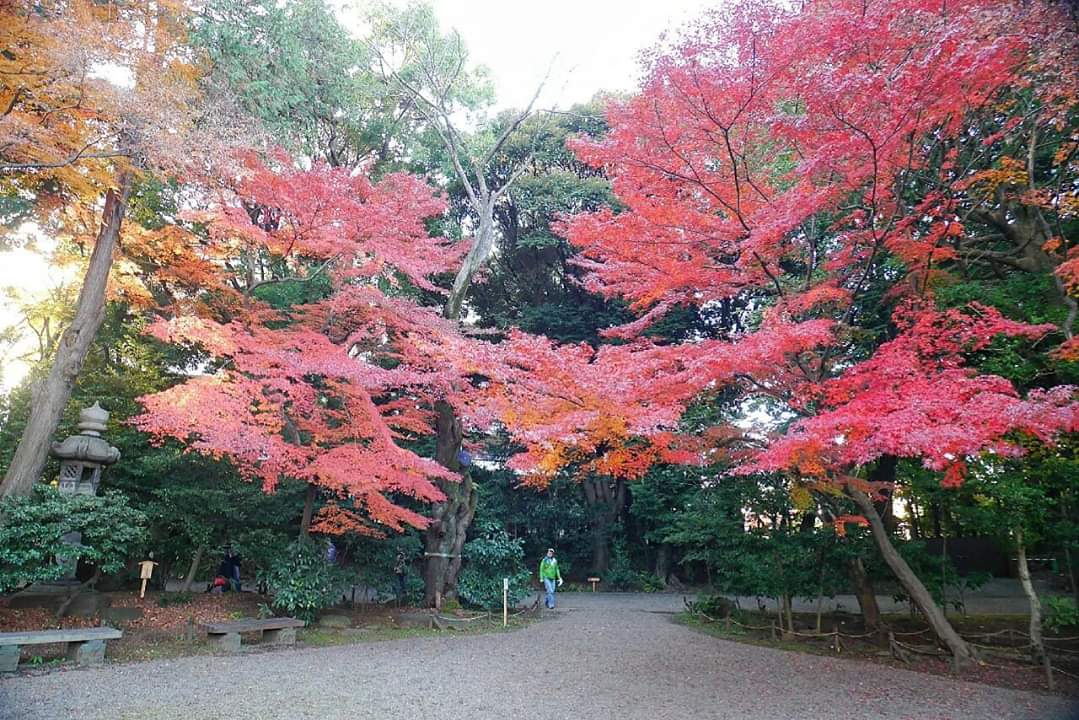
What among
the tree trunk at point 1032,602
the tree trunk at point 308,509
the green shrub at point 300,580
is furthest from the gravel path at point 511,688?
the tree trunk at point 308,509

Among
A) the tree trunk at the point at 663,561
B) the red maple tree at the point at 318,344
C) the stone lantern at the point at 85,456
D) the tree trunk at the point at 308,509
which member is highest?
the red maple tree at the point at 318,344

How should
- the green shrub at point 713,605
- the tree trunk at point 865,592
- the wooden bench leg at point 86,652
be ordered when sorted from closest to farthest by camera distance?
the wooden bench leg at point 86,652
the tree trunk at point 865,592
the green shrub at point 713,605

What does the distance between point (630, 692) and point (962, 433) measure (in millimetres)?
4051

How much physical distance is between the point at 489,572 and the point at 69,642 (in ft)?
22.1

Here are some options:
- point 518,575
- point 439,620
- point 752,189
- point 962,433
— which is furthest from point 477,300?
point 962,433

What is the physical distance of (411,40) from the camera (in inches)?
A: 550

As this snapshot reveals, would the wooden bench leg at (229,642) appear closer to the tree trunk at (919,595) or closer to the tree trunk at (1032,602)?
the tree trunk at (919,595)

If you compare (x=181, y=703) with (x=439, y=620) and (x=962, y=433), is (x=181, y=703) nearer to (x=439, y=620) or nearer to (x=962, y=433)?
(x=439, y=620)

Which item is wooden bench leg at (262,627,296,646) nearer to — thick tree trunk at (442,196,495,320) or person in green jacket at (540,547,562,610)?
person in green jacket at (540,547,562,610)

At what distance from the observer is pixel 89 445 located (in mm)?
9734

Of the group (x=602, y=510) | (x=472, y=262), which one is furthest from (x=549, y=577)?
(x=472, y=262)

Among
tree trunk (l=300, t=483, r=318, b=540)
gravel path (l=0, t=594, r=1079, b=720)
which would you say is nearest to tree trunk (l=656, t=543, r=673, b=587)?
gravel path (l=0, t=594, r=1079, b=720)

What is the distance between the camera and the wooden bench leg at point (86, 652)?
7086 millimetres

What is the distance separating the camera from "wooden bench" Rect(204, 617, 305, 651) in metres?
8.21
